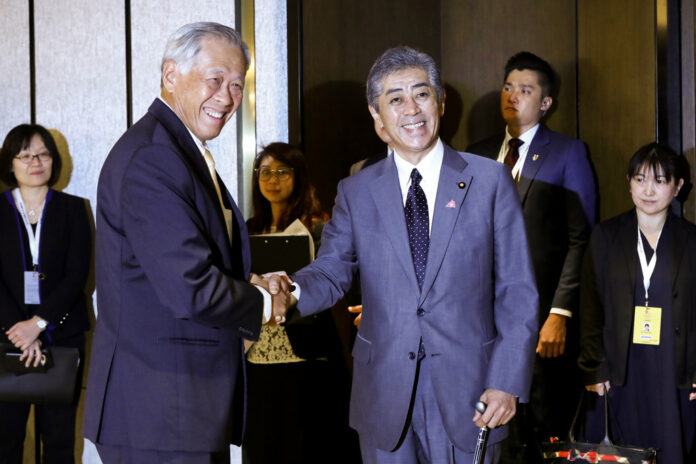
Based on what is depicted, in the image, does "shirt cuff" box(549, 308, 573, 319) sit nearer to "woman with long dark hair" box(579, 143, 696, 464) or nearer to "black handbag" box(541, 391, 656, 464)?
"woman with long dark hair" box(579, 143, 696, 464)

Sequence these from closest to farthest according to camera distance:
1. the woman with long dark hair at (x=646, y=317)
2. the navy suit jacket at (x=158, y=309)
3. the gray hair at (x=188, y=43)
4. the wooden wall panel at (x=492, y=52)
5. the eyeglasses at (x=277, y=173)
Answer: the navy suit jacket at (x=158, y=309), the gray hair at (x=188, y=43), the woman with long dark hair at (x=646, y=317), the eyeglasses at (x=277, y=173), the wooden wall panel at (x=492, y=52)

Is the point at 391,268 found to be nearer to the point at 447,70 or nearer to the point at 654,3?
the point at 654,3

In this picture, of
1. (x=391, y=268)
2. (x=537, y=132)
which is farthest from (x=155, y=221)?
(x=537, y=132)

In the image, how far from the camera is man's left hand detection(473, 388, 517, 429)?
7.09 ft

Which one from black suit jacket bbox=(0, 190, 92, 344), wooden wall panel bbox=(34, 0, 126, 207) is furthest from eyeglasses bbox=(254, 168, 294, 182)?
black suit jacket bbox=(0, 190, 92, 344)

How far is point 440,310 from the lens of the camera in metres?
2.22

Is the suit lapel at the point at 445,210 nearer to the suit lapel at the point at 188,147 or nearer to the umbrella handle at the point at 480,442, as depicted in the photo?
the umbrella handle at the point at 480,442

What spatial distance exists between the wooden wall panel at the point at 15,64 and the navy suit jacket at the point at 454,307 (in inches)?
114

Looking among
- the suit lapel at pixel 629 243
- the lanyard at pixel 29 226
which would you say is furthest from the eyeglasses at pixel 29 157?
the suit lapel at pixel 629 243

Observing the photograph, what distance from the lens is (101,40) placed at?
4160 millimetres

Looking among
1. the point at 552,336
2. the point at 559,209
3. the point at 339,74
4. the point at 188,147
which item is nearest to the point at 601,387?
the point at 552,336

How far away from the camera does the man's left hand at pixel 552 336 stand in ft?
12.1

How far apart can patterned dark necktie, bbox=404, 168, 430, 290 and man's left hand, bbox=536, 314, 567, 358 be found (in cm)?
160

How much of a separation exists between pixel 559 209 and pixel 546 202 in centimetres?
8
